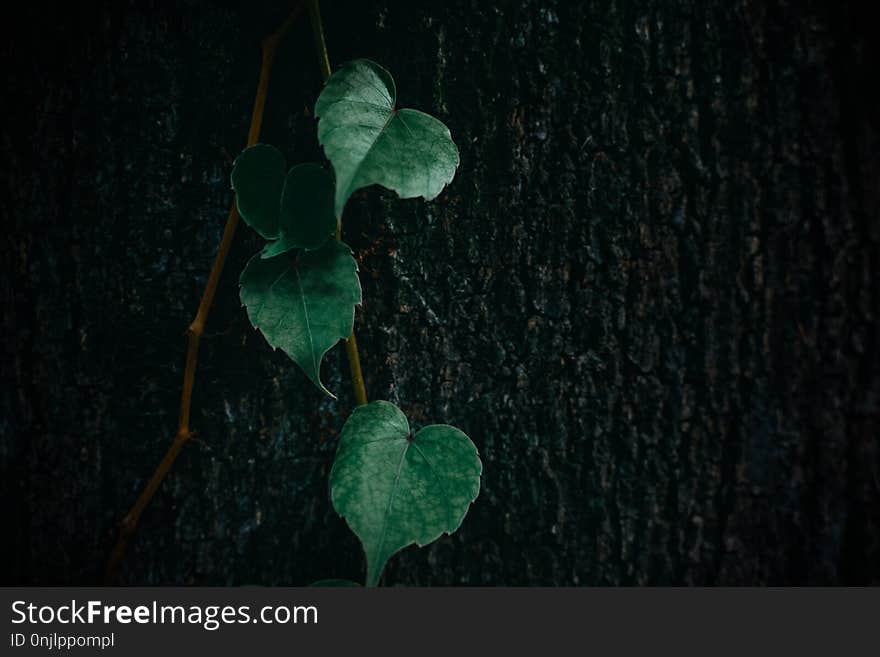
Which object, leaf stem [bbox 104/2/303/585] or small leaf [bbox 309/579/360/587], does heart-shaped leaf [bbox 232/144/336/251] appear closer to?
leaf stem [bbox 104/2/303/585]

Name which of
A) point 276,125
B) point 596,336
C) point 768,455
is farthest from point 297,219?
point 768,455

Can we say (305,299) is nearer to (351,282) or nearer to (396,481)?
(351,282)

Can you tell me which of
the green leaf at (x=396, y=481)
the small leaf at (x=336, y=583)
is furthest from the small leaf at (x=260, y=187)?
the small leaf at (x=336, y=583)

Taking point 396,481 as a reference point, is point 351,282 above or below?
above

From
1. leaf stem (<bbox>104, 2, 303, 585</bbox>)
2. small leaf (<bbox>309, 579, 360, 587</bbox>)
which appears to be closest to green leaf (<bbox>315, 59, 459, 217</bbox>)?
leaf stem (<bbox>104, 2, 303, 585</bbox>)

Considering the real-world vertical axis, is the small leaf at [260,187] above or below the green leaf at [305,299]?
above

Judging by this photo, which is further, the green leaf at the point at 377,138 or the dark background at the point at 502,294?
the dark background at the point at 502,294

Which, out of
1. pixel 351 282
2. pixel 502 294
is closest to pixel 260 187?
pixel 351 282

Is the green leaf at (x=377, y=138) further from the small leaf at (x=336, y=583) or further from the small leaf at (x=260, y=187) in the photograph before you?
the small leaf at (x=336, y=583)
